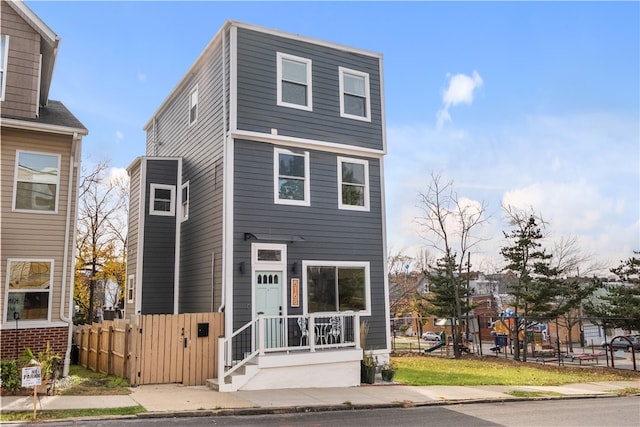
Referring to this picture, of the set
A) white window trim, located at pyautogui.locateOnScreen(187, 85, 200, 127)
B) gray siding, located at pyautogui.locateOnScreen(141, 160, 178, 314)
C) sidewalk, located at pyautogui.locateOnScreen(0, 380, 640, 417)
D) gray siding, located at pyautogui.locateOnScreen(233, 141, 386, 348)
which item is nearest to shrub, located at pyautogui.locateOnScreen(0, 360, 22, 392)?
sidewalk, located at pyautogui.locateOnScreen(0, 380, 640, 417)

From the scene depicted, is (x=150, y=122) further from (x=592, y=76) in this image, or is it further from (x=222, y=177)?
(x=592, y=76)

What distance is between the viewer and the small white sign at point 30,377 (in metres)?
8.22

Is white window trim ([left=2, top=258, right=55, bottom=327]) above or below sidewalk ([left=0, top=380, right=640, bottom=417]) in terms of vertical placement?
above

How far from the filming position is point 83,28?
12.9 meters

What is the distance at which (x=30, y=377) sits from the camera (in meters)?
8.26

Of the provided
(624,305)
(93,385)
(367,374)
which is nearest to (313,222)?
(367,374)

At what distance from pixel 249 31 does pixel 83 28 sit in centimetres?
433

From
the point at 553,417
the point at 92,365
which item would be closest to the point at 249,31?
the point at 92,365

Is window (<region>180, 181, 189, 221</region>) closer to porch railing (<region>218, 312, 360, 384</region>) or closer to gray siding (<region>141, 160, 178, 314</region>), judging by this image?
gray siding (<region>141, 160, 178, 314</region>)

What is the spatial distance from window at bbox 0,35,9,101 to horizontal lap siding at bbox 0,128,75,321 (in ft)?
3.95

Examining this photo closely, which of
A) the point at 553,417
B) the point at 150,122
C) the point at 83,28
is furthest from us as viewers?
the point at 150,122

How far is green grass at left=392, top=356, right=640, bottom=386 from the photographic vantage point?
15188 millimetres

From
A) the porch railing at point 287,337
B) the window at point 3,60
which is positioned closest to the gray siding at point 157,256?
the porch railing at point 287,337

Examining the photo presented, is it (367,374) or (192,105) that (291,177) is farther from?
(367,374)
